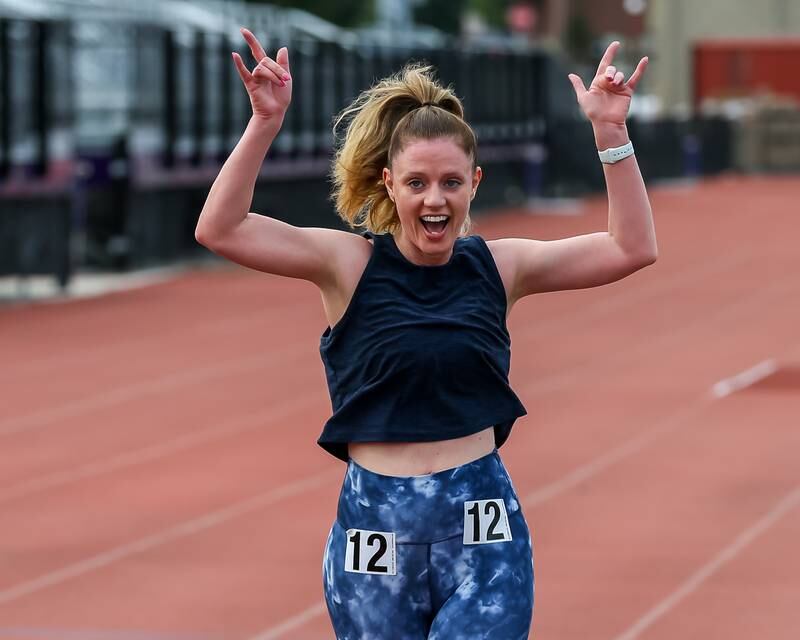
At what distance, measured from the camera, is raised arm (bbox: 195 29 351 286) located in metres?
4.16

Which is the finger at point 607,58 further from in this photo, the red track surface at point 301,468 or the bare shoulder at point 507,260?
the red track surface at point 301,468

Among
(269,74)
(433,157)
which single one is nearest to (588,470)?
(433,157)

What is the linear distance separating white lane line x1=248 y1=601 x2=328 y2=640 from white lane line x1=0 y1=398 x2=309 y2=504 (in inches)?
114

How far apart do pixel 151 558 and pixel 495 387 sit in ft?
16.1

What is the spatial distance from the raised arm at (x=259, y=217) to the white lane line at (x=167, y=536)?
4.26 m

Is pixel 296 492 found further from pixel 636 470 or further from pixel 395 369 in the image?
pixel 395 369

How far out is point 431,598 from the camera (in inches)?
167

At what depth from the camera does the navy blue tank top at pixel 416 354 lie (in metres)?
4.16

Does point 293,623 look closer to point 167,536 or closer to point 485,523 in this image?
point 167,536

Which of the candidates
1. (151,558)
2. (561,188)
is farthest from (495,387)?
(561,188)

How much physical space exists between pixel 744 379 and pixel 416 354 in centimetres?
1107

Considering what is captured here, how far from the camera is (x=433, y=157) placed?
4.17m

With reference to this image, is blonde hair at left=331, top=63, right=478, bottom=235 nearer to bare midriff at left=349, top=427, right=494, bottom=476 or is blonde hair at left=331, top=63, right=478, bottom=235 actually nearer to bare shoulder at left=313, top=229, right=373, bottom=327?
bare shoulder at left=313, top=229, right=373, bottom=327

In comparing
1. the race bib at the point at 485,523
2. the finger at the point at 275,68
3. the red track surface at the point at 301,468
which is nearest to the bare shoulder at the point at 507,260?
the race bib at the point at 485,523
